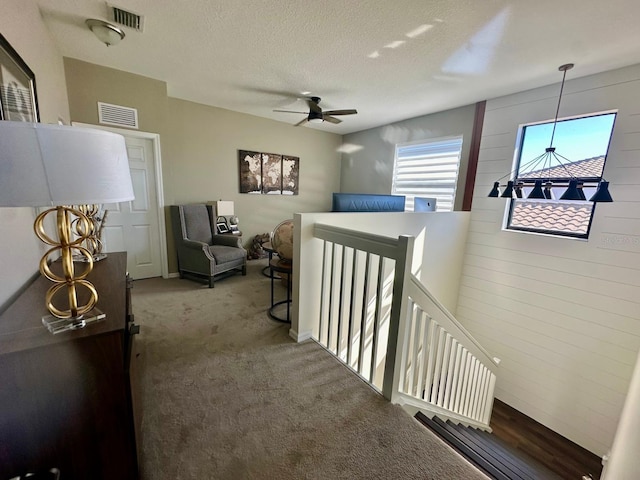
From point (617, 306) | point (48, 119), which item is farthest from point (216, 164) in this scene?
point (617, 306)

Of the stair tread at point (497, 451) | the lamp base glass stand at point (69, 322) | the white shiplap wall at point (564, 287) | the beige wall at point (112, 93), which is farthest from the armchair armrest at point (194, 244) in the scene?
the white shiplap wall at point (564, 287)

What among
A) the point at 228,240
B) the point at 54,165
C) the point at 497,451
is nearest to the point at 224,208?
the point at 228,240

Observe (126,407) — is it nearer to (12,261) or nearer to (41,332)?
(41,332)

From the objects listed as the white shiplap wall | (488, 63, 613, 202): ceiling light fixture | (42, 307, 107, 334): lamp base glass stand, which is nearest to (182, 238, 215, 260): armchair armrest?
(42, 307, 107, 334): lamp base glass stand

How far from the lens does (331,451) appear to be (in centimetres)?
133

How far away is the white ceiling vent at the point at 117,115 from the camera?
3.07 meters

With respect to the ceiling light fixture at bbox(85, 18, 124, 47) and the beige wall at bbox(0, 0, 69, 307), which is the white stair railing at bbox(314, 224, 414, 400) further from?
the ceiling light fixture at bbox(85, 18, 124, 47)

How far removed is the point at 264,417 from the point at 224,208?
3.49m

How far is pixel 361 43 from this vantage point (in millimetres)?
2398

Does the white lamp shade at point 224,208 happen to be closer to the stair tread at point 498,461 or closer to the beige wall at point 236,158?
the beige wall at point 236,158

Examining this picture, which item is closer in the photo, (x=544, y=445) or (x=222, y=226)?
(x=544, y=445)

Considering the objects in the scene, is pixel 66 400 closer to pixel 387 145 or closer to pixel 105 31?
pixel 105 31

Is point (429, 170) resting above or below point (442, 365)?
above

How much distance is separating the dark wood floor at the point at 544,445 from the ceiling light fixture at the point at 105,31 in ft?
19.4
